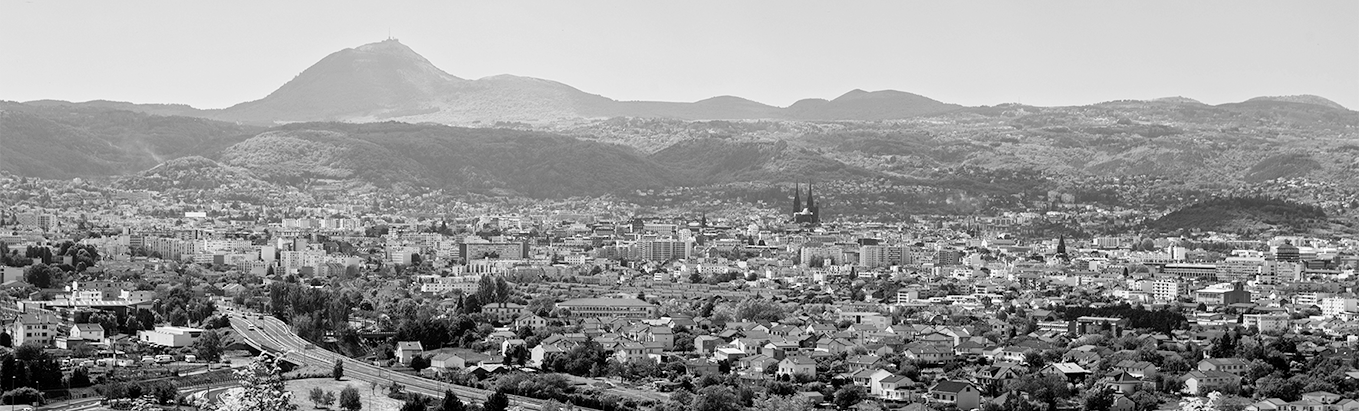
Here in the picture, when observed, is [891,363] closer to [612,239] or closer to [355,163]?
[612,239]

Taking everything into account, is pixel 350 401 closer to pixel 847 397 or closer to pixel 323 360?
pixel 323 360

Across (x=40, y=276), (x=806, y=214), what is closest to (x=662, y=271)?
(x=40, y=276)

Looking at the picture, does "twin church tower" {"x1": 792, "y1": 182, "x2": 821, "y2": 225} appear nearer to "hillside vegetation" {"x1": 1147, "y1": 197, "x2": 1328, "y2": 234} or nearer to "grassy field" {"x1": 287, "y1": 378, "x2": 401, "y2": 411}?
"hillside vegetation" {"x1": 1147, "y1": 197, "x2": 1328, "y2": 234}

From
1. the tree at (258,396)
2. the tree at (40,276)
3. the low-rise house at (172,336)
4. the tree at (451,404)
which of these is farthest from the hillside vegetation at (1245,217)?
the tree at (258,396)

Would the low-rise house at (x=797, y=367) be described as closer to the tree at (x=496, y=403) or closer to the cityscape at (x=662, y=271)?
the cityscape at (x=662, y=271)

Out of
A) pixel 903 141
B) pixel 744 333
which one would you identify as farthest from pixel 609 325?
pixel 903 141

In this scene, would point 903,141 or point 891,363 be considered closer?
point 891,363
